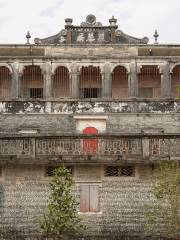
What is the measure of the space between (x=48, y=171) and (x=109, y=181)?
232 cm

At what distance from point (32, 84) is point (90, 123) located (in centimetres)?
861

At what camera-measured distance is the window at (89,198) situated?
83.9 ft

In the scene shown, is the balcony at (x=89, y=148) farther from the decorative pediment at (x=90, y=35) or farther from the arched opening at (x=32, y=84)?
the decorative pediment at (x=90, y=35)

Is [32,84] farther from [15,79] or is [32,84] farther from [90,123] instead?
[90,123]

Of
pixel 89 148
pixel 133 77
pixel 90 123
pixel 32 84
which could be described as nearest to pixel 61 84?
pixel 32 84

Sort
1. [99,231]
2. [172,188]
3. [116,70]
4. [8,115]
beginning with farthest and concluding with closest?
[116,70] → [8,115] → [99,231] → [172,188]

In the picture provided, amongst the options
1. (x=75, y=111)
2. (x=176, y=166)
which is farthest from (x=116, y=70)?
(x=176, y=166)

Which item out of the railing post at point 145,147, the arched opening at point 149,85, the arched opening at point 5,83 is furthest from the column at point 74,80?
the railing post at point 145,147

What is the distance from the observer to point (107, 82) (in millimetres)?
36188

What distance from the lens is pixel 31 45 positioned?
126 feet

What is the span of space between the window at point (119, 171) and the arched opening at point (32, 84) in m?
12.9

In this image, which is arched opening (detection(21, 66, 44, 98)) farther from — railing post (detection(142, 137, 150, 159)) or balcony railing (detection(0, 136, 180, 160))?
railing post (detection(142, 137, 150, 159))

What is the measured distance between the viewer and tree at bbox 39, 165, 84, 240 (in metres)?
22.4

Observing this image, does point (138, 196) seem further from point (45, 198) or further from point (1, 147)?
point (1, 147)
